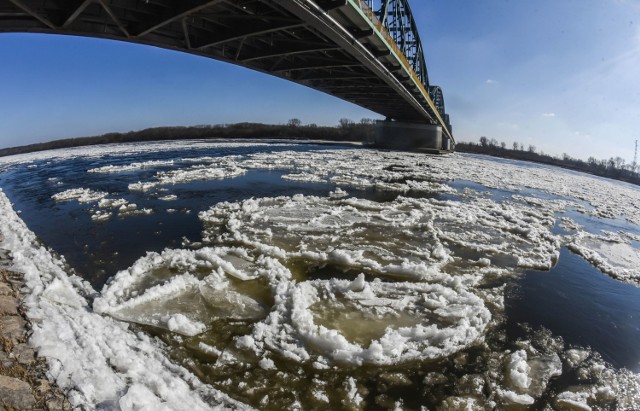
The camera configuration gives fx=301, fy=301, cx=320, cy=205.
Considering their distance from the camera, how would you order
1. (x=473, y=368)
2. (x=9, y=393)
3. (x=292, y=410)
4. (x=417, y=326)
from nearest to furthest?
(x=9, y=393)
(x=292, y=410)
(x=473, y=368)
(x=417, y=326)

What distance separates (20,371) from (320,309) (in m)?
2.55

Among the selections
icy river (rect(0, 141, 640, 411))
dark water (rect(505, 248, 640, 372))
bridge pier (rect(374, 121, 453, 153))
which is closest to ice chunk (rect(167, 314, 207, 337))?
icy river (rect(0, 141, 640, 411))

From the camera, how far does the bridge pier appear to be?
4197 cm

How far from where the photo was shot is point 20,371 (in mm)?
2035

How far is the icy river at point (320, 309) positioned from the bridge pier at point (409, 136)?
36142 mm

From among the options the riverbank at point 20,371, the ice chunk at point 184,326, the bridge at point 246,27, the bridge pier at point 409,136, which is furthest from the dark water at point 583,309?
the bridge pier at point 409,136

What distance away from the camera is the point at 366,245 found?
18.8 feet

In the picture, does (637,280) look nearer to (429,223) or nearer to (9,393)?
(429,223)

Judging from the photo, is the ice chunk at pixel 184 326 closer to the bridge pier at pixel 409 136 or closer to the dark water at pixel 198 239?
the dark water at pixel 198 239

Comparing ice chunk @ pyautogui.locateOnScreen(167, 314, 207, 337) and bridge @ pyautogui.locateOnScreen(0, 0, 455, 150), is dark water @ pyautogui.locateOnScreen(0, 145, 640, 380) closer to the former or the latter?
ice chunk @ pyautogui.locateOnScreen(167, 314, 207, 337)

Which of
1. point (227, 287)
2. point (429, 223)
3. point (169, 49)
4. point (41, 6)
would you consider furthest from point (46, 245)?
point (169, 49)

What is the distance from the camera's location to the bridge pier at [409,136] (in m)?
42.0

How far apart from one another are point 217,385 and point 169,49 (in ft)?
51.0

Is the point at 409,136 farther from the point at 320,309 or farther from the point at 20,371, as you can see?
the point at 20,371
